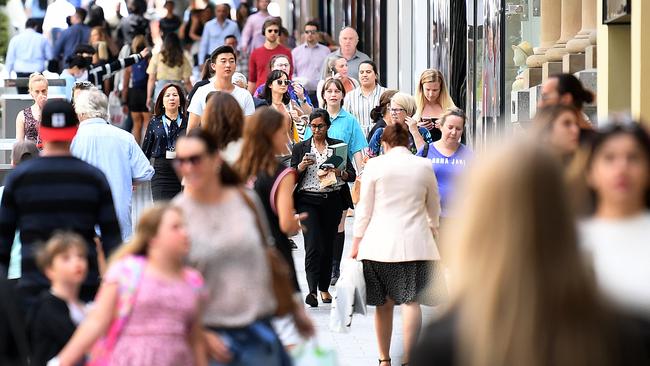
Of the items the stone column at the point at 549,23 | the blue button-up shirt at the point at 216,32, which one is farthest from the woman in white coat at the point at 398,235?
the blue button-up shirt at the point at 216,32

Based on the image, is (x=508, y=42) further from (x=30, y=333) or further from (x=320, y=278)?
(x=30, y=333)

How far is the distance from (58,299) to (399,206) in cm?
312

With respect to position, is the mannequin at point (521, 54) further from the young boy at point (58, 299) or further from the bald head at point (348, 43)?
the young boy at point (58, 299)

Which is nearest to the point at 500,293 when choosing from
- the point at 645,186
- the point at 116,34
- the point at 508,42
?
the point at 645,186

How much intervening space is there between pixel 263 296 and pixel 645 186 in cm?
222

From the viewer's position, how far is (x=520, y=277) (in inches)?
139

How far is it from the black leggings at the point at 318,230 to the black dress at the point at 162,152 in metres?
1.18

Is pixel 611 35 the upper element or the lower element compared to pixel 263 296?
upper

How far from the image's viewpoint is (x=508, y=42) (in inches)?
683

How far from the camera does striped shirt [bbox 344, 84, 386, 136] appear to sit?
57.7 ft

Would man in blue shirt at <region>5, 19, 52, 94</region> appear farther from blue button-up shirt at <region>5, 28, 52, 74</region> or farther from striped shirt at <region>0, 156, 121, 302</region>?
striped shirt at <region>0, 156, 121, 302</region>

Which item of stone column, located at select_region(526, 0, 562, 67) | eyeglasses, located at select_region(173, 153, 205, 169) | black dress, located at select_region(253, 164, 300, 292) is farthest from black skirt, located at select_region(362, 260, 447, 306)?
stone column, located at select_region(526, 0, 562, 67)

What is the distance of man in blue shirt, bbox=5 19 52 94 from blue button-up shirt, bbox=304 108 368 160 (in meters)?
13.7

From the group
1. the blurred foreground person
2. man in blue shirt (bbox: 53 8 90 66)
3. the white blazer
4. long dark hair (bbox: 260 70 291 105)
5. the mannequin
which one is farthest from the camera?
man in blue shirt (bbox: 53 8 90 66)
